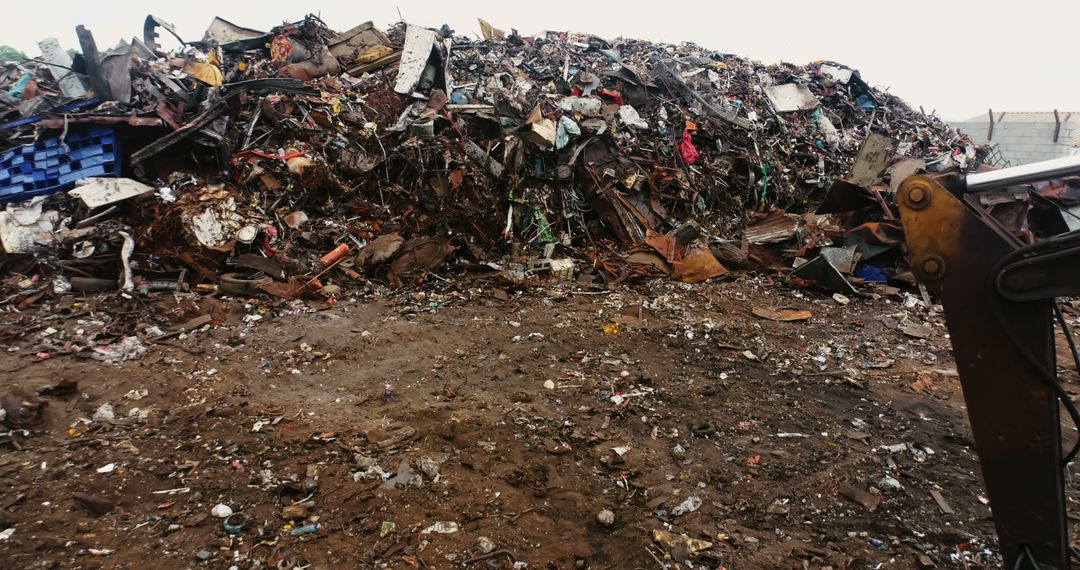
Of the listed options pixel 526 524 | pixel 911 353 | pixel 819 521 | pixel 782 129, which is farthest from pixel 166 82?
pixel 782 129

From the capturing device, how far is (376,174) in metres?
6.80

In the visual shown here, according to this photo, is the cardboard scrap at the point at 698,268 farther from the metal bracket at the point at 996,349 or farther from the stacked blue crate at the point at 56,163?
the stacked blue crate at the point at 56,163

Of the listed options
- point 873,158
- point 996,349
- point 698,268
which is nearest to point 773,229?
point 698,268

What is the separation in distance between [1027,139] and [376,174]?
1747cm

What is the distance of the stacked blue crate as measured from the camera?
566 cm

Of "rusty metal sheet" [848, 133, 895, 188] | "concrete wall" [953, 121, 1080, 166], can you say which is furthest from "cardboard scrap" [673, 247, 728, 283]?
"concrete wall" [953, 121, 1080, 166]

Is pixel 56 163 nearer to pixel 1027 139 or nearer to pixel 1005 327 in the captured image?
pixel 1005 327

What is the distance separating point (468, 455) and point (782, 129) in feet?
31.4

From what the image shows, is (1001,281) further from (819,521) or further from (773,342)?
(773,342)

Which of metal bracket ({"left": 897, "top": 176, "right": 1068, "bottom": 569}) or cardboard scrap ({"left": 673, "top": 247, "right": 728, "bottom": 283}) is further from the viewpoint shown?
cardboard scrap ({"left": 673, "top": 247, "right": 728, "bottom": 283})

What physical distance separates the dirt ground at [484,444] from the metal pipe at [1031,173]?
68.1 inches

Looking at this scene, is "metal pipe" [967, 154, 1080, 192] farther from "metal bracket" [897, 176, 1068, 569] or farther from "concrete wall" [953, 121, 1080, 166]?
"concrete wall" [953, 121, 1080, 166]

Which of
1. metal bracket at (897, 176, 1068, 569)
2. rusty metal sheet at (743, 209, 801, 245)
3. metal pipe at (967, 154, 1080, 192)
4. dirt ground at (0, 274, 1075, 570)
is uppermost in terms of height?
metal pipe at (967, 154, 1080, 192)

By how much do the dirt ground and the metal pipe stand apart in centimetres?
173
